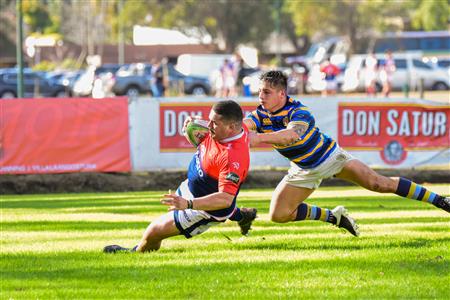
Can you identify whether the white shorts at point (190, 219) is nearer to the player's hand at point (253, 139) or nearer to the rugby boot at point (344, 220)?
the player's hand at point (253, 139)

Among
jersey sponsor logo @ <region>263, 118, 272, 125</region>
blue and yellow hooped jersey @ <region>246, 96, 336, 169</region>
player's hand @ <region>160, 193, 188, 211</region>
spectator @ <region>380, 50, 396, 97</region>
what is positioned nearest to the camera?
player's hand @ <region>160, 193, 188, 211</region>

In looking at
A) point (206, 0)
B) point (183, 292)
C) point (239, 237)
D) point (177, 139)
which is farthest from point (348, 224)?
point (206, 0)

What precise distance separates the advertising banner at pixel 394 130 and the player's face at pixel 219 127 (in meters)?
11.1

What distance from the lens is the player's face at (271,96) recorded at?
31.0 feet

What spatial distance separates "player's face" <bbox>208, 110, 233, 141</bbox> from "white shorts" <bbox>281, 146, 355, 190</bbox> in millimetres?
1632

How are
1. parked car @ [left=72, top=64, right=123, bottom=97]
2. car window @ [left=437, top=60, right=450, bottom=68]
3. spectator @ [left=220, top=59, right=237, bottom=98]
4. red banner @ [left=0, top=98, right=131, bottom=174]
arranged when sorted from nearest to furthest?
red banner @ [left=0, top=98, right=131, bottom=174], spectator @ [left=220, top=59, right=237, bottom=98], parked car @ [left=72, top=64, right=123, bottom=97], car window @ [left=437, top=60, right=450, bottom=68]

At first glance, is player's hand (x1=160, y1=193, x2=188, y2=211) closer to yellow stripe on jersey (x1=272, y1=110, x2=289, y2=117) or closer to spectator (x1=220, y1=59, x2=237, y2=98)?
yellow stripe on jersey (x1=272, y1=110, x2=289, y2=117)

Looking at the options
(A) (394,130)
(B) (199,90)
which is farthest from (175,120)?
(B) (199,90)

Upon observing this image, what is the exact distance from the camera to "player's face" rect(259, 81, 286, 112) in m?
9.45

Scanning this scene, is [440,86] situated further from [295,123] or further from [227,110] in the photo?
[227,110]

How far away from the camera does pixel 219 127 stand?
845cm


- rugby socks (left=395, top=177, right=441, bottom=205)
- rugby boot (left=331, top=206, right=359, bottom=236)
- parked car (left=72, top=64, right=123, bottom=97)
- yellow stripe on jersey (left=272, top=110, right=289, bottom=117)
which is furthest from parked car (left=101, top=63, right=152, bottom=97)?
yellow stripe on jersey (left=272, top=110, right=289, bottom=117)

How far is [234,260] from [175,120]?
1028 centimetres

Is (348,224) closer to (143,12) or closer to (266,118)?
(266,118)
